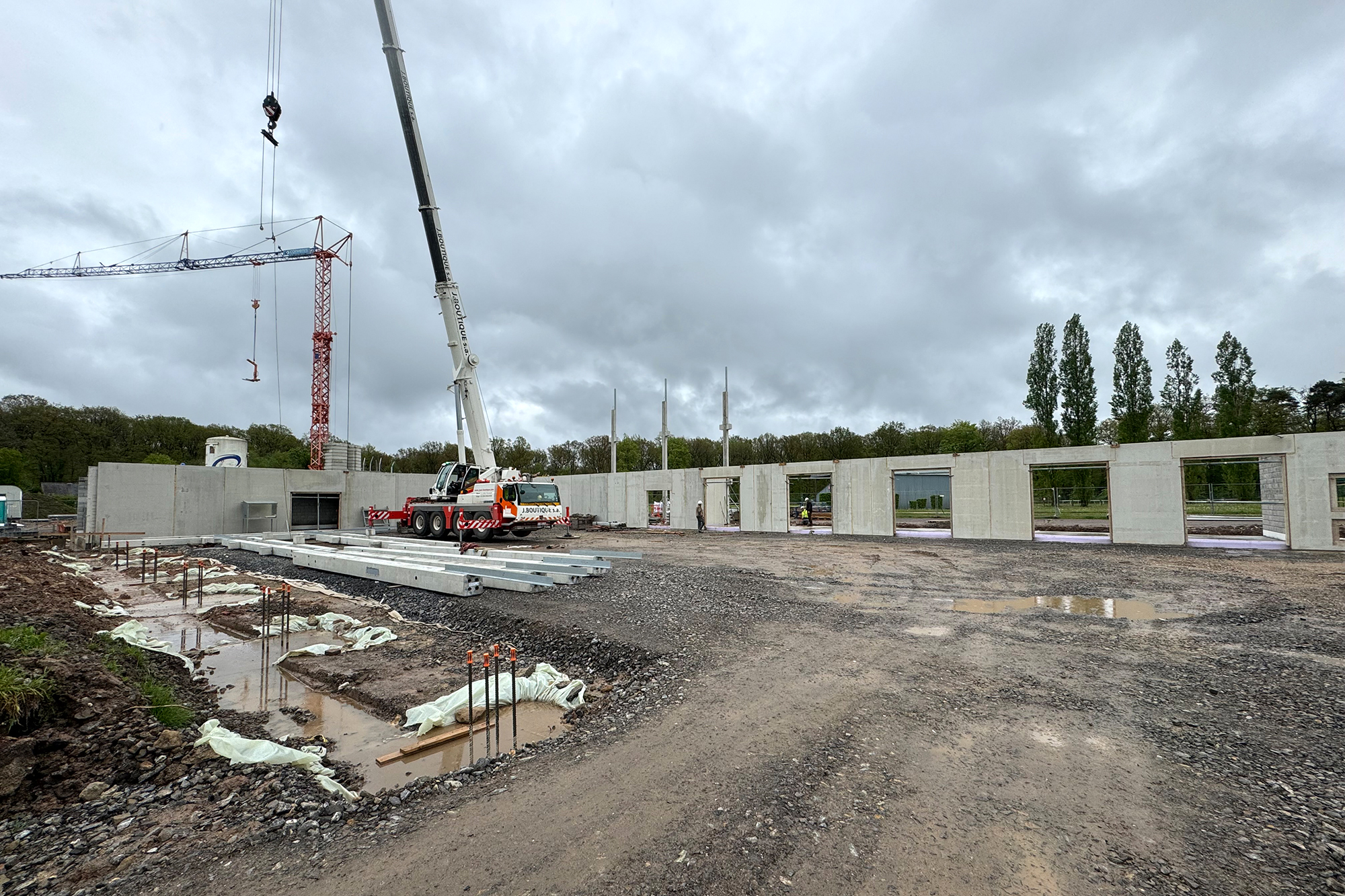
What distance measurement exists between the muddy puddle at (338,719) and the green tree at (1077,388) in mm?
39364

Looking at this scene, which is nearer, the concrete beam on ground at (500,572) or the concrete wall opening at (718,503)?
the concrete beam on ground at (500,572)

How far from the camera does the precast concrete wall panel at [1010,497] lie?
18953mm

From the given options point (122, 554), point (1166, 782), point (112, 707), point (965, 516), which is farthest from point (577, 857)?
point (122, 554)

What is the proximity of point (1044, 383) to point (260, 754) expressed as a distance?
42.3 metres

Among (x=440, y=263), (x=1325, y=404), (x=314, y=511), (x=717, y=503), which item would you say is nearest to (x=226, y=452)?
(x=314, y=511)

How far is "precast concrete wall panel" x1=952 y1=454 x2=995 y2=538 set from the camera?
19.7 m

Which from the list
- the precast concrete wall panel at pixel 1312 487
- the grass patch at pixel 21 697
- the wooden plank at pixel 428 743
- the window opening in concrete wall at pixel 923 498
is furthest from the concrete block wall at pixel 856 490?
the grass patch at pixel 21 697

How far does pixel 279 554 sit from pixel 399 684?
13215 mm

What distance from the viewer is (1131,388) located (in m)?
35.0

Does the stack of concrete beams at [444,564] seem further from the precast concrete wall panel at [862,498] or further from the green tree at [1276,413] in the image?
the green tree at [1276,413]

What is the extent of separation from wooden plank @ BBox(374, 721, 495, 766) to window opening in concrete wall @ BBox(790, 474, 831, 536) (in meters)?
19.6

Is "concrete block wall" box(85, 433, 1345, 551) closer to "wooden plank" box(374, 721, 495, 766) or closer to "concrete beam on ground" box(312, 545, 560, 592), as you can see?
"concrete beam on ground" box(312, 545, 560, 592)

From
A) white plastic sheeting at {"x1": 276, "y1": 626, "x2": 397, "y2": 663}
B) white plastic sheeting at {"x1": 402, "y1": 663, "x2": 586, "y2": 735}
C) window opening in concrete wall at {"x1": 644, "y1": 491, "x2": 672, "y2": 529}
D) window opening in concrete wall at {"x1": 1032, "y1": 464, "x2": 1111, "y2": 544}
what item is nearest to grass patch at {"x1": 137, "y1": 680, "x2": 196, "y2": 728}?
white plastic sheeting at {"x1": 276, "y1": 626, "x2": 397, "y2": 663}

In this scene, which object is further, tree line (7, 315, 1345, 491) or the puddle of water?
tree line (7, 315, 1345, 491)
